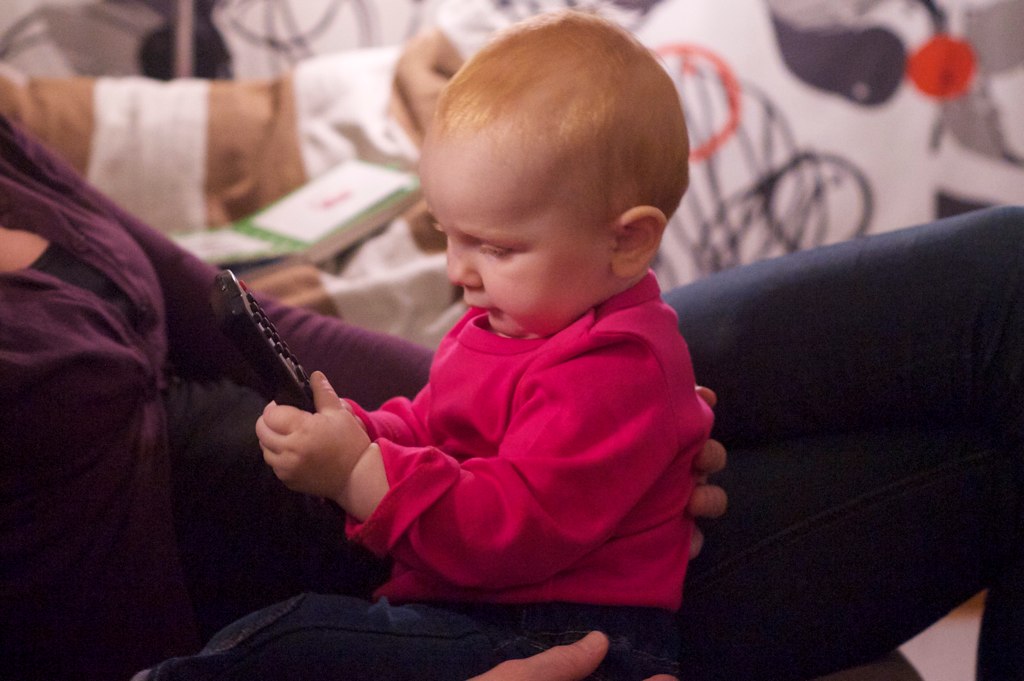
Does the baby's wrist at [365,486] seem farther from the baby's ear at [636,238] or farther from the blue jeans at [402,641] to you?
the baby's ear at [636,238]

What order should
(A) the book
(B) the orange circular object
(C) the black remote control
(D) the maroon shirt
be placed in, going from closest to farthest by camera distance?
(C) the black remote control < (D) the maroon shirt < (A) the book < (B) the orange circular object

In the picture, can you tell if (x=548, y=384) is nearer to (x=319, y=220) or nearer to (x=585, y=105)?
(x=585, y=105)

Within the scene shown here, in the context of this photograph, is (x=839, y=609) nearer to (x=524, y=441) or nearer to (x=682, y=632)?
(x=682, y=632)

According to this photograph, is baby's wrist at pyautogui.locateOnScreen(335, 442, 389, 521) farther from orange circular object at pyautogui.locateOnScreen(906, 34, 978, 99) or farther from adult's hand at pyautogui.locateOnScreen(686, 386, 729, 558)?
orange circular object at pyautogui.locateOnScreen(906, 34, 978, 99)

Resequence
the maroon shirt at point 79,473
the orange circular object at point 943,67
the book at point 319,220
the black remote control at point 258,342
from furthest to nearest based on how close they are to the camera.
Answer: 1. the orange circular object at point 943,67
2. the book at point 319,220
3. the maroon shirt at point 79,473
4. the black remote control at point 258,342

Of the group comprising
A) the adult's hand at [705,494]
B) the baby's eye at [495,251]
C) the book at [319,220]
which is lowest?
the book at [319,220]

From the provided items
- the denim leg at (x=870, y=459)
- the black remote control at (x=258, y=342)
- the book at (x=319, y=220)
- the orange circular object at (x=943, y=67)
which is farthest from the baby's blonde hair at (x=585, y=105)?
the orange circular object at (x=943, y=67)

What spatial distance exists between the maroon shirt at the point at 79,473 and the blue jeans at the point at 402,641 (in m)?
0.12

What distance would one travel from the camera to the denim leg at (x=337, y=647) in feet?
1.98

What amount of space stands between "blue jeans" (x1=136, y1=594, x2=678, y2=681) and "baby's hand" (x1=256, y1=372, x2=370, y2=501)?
94 mm

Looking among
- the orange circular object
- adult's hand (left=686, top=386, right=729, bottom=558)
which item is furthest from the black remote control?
the orange circular object

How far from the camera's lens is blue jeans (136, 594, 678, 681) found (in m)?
0.61

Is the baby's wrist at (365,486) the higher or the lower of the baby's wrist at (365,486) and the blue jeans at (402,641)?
the higher

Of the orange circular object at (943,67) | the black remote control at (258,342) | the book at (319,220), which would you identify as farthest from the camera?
the orange circular object at (943,67)
